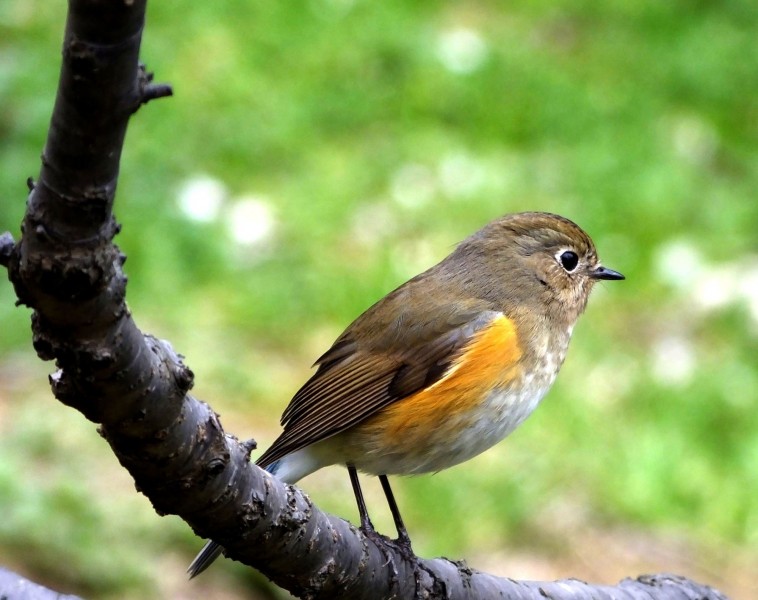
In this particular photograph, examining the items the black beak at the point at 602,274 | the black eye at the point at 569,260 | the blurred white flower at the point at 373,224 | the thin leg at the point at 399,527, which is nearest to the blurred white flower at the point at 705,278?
the blurred white flower at the point at 373,224

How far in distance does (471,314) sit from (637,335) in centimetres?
409

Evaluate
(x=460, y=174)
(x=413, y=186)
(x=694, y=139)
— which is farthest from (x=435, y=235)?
(x=694, y=139)

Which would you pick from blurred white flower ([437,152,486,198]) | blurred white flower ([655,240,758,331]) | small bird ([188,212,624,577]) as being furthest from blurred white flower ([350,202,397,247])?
small bird ([188,212,624,577])

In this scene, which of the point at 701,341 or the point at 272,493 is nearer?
the point at 272,493

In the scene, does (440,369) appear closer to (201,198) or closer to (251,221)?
(251,221)

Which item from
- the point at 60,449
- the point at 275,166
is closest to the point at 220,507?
the point at 60,449

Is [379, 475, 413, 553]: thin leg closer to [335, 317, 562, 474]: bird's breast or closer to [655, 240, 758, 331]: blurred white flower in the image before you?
[335, 317, 562, 474]: bird's breast

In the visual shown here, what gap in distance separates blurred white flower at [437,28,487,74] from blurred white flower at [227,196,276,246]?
2.39 metres

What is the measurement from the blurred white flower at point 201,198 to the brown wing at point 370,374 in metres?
3.90

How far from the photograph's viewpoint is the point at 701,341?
817 centimetres

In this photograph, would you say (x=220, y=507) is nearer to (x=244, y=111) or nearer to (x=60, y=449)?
(x=60, y=449)

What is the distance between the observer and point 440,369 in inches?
162

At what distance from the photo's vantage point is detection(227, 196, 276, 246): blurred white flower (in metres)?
8.09

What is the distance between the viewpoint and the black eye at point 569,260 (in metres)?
4.71
